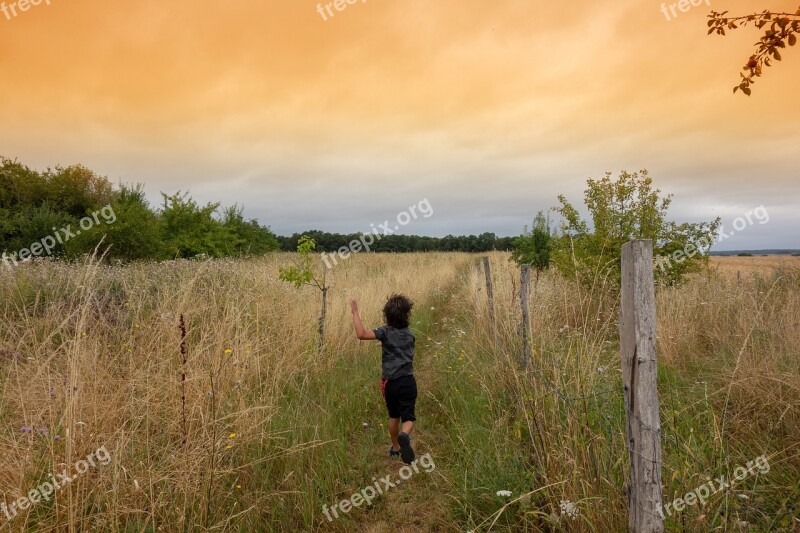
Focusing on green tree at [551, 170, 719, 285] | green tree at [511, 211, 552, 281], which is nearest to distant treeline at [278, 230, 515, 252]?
green tree at [511, 211, 552, 281]

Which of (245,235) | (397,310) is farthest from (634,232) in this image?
(245,235)

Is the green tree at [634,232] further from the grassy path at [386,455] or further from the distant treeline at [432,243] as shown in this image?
the distant treeline at [432,243]

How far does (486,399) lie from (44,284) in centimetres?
787

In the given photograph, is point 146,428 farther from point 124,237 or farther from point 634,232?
point 124,237

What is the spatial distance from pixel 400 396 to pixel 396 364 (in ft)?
1.01

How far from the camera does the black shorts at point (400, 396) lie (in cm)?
407

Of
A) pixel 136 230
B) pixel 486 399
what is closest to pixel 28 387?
pixel 486 399

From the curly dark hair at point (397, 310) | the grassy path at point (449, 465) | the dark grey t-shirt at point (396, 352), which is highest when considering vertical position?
the curly dark hair at point (397, 310)

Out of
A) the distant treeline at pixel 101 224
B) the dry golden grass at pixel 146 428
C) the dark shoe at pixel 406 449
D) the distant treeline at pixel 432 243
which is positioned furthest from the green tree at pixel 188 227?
the distant treeline at pixel 432 243

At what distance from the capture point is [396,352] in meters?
4.18

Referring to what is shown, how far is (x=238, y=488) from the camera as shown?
3039 mm

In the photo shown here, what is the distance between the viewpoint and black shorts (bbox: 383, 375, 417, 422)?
4.07 meters

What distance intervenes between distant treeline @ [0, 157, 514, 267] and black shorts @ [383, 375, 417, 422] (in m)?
6.84

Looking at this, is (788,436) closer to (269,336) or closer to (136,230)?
(269,336)
